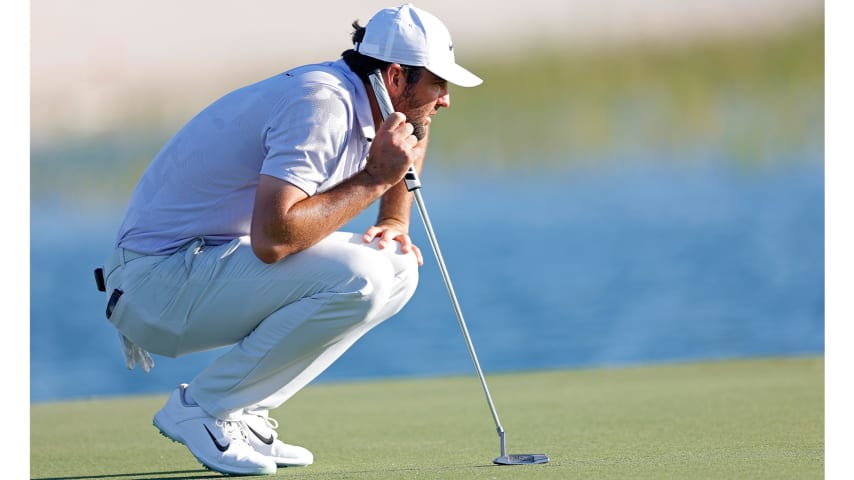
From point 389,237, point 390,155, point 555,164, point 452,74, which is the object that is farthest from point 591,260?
point 390,155

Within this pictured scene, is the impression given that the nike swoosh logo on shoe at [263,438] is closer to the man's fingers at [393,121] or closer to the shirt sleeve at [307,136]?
the shirt sleeve at [307,136]

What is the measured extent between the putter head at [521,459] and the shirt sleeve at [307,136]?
2.04ft

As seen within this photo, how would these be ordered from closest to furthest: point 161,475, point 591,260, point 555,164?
point 161,475 → point 591,260 → point 555,164

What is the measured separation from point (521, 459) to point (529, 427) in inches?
25.0

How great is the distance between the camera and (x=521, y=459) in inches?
86.4

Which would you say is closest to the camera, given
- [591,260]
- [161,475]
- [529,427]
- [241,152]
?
[241,152]

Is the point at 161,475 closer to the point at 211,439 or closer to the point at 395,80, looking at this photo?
the point at 211,439

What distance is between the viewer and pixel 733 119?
381 inches

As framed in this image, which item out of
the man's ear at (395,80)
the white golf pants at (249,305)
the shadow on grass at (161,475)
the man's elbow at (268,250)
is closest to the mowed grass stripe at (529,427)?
the shadow on grass at (161,475)

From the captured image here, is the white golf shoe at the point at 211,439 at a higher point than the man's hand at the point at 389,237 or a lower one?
lower

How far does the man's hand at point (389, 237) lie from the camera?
2266mm

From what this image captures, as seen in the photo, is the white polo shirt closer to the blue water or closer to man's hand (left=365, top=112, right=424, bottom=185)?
man's hand (left=365, top=112, right=424, bottom=185)

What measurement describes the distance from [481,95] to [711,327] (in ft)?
8.65

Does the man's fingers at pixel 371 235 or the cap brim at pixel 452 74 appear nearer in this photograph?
the cap brim at pixel 452 74
